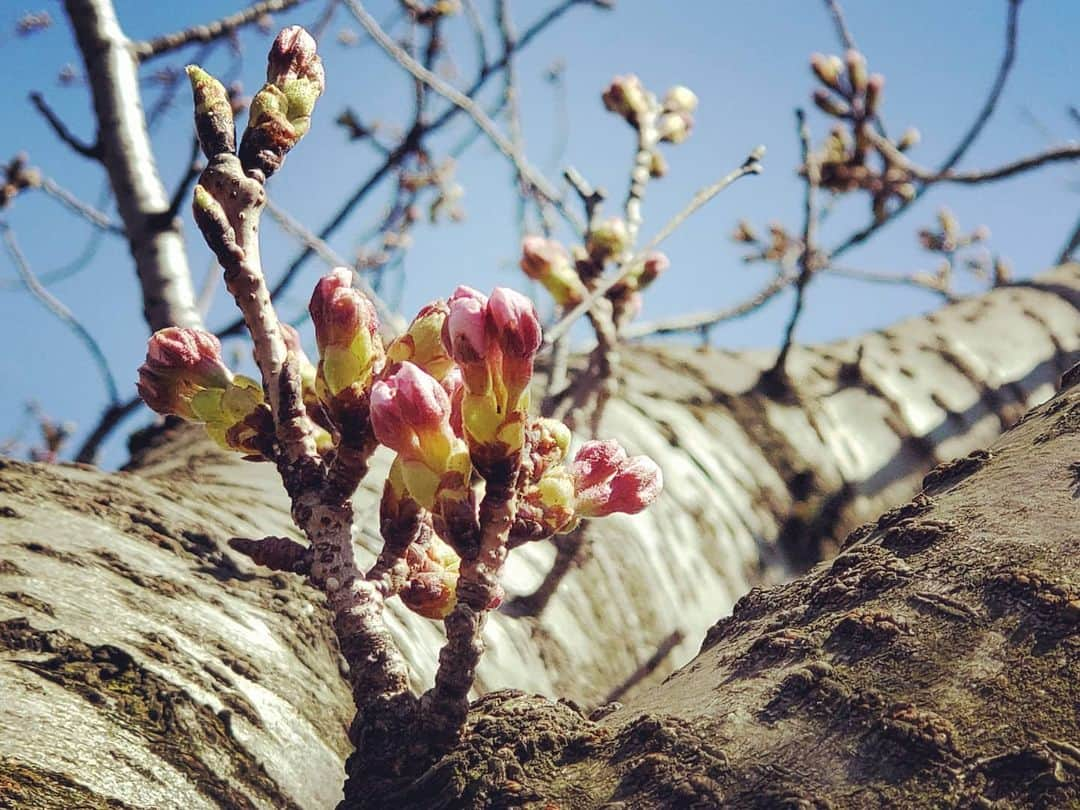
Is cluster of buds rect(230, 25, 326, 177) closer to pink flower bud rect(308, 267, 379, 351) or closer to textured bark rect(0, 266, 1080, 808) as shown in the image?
pink flower bud rect(308, 267, 379, 351)

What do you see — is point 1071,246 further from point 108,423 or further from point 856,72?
point 108,423

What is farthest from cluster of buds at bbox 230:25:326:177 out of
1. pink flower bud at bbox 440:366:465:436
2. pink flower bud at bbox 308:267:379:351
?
pink flower bud at bbox 440:366:465:436

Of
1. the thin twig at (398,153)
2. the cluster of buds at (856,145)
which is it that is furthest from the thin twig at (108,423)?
the cluster of buds at (856,145)

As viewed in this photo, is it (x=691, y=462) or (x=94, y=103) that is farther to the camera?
(x=94, y=103)

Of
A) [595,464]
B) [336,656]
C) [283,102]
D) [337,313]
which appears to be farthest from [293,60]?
[336,656]

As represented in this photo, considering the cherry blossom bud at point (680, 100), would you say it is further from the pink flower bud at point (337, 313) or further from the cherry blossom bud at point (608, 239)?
the pink flower bud at point (337, 313)

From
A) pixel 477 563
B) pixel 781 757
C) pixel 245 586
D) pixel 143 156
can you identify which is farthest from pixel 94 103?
pixel 781 757

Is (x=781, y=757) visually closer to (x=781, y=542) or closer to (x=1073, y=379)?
(x=1073, y=379)
